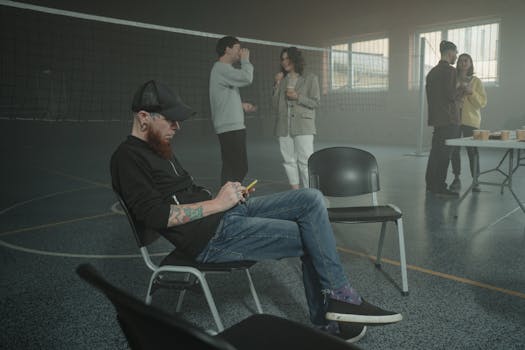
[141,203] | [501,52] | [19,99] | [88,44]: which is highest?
[88,44]

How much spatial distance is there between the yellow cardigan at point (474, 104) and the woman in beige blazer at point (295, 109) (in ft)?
6.84

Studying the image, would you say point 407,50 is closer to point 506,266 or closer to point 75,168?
point 75,168

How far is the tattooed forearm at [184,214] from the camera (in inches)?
67.6

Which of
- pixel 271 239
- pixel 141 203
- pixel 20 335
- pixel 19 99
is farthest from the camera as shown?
pixel 19 99

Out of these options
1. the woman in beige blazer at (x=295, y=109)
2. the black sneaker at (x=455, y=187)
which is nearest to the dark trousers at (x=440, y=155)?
the black sneaker at (x=455, y=187)

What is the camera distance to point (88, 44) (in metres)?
11.9

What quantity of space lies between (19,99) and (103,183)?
5995 mm

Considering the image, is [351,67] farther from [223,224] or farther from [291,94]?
[223,224]

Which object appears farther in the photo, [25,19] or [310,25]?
→ [310,25]

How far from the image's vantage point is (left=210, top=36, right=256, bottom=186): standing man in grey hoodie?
412cm

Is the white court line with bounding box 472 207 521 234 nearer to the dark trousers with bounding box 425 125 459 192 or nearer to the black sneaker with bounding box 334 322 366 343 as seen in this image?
the dark trousers with bounding box 425 125 459 192

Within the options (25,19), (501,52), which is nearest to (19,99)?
(25,19)

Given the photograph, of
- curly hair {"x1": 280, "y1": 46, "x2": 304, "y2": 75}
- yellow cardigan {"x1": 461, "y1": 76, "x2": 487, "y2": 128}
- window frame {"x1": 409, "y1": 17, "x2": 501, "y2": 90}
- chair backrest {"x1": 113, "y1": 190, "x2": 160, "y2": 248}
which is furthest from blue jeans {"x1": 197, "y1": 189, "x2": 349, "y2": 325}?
window frame {"x1": 409, "y1": 17, "x2": 501, "y2": 90}

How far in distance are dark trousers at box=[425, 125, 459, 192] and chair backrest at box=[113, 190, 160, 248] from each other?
4.12m
